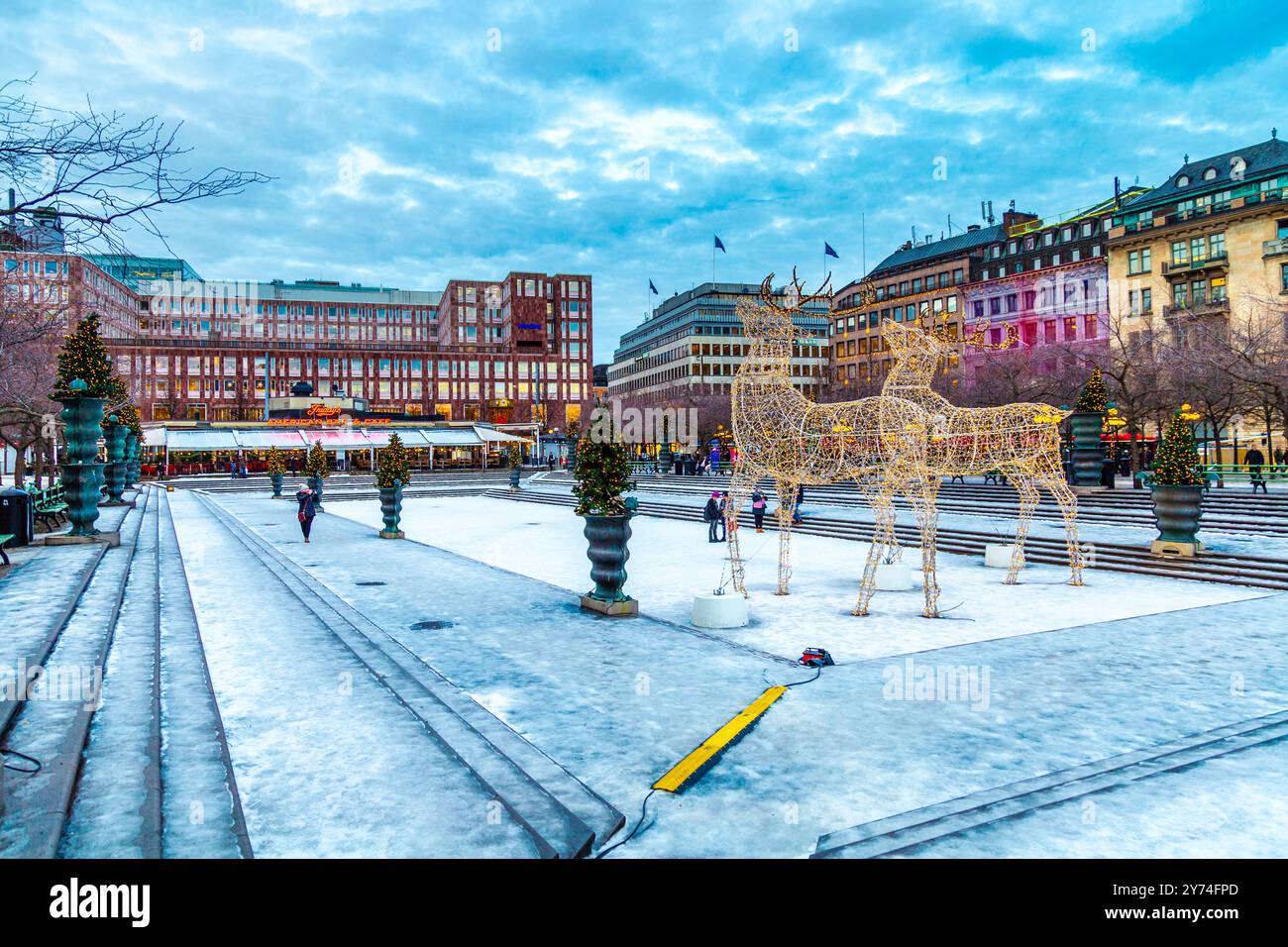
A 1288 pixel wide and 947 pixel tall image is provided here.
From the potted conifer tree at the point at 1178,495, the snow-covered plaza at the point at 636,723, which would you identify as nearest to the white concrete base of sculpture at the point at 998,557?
the snow-covered plaza at the point at 636,723

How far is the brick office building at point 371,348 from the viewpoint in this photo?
108 metres

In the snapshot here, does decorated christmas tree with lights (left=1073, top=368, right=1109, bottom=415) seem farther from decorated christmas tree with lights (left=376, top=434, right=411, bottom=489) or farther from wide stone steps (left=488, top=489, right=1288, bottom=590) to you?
decorated christmas tree with lights (left=376, top=434, right=411, bottom=489)

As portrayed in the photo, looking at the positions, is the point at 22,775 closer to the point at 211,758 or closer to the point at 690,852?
the point at 211,758

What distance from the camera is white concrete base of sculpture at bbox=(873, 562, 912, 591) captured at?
14.4 m

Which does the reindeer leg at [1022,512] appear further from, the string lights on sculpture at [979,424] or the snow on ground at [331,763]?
the snow on ground at [331,763]

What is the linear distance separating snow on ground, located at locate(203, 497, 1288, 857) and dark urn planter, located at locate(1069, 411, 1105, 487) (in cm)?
1577

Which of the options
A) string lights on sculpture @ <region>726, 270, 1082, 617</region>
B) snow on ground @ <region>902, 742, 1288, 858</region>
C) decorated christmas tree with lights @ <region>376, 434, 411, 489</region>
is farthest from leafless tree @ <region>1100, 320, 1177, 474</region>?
snow on ground @ <region>902, 742, 1288, 858</region>

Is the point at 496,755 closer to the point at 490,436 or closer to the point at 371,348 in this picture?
the point at 490,436

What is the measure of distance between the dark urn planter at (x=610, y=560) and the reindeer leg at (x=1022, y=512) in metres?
7.16

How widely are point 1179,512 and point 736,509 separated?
9.42m
